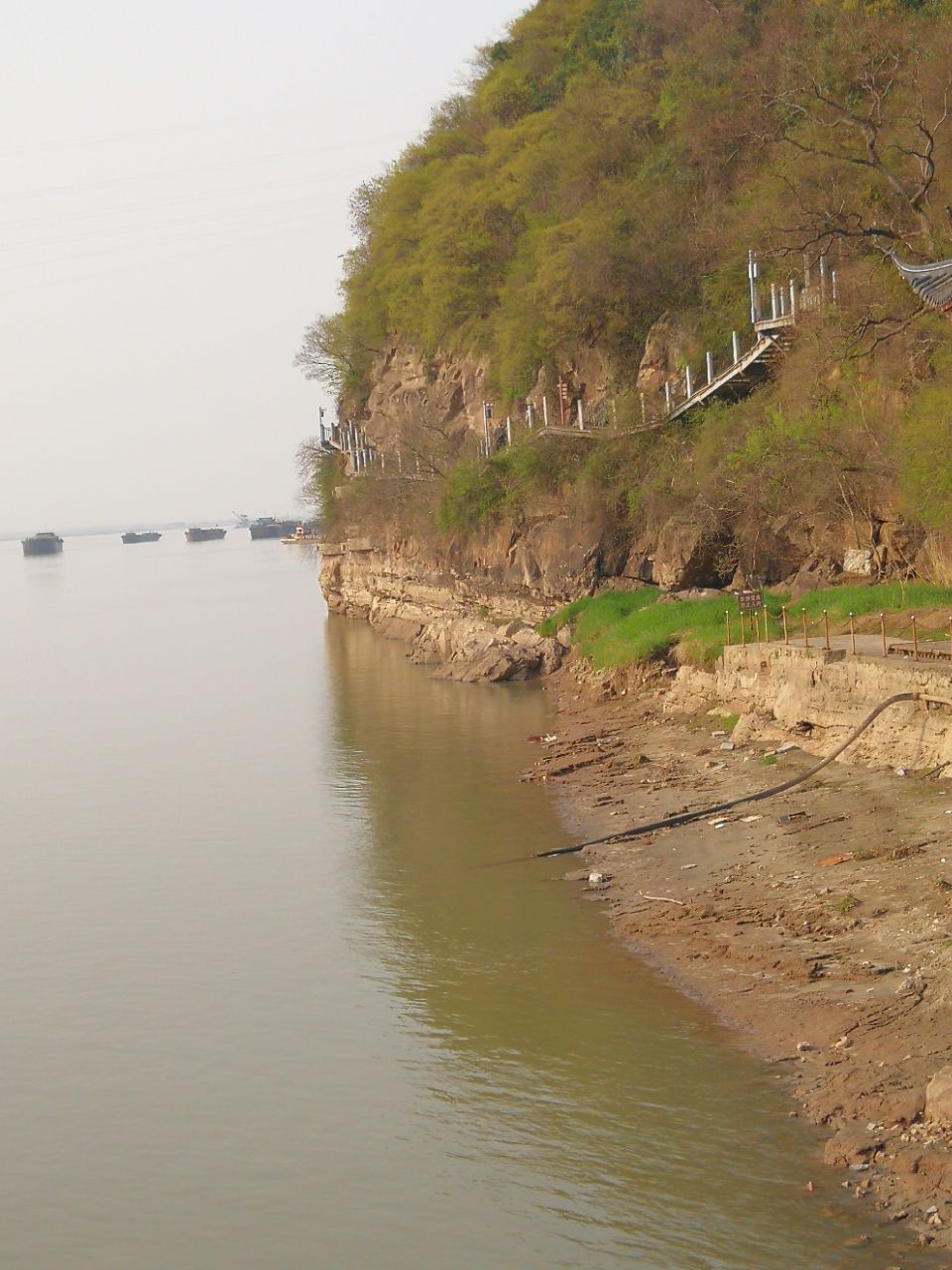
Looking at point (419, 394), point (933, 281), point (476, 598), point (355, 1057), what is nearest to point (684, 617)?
point (933, 281)

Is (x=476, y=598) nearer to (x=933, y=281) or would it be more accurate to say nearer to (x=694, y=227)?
(x=694, y=227)

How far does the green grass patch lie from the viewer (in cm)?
2717

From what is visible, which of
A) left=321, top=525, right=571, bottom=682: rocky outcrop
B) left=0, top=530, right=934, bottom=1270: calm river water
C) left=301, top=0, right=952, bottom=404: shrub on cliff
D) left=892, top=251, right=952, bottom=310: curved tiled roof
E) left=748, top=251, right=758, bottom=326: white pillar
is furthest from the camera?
left=321, top=525, right=571, bottom=682: rocky outcrop

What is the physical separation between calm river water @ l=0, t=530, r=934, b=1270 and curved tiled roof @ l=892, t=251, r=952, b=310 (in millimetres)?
10537

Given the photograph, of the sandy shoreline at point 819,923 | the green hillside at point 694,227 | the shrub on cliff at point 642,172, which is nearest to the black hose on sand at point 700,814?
the sandy shoreline at point 819,923

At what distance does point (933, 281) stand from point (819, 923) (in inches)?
519

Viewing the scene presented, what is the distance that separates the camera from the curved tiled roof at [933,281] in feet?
76.6

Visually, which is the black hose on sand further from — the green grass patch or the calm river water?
the green grass patch

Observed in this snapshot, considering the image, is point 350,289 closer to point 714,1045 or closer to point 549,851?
point 549,851

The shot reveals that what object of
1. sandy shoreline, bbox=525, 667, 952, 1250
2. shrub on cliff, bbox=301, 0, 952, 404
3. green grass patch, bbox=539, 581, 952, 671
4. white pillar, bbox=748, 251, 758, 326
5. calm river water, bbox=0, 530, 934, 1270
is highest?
shrub on cliff, bbox=301, 0, 952, 404

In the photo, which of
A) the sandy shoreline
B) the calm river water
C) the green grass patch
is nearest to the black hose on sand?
the sandy shoreline

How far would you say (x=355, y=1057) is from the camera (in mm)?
14641

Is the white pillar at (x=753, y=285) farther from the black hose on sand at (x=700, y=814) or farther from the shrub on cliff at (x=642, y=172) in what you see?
the black hose on sand at (x=700, y=814)

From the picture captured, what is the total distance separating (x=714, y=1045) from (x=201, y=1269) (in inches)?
206
